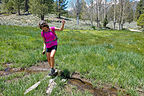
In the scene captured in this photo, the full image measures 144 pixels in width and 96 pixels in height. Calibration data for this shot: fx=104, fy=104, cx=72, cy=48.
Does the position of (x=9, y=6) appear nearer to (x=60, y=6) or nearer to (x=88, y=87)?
(x=60, y=6)

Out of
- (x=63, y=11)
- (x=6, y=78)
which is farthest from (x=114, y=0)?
(x=6, y=78)

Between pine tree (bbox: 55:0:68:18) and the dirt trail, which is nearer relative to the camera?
the dirt trail

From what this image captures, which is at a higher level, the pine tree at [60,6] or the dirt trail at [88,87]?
the pine tree at [60,6]

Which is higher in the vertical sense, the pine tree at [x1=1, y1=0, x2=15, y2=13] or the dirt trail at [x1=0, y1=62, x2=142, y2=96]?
the pine tree at [x1=1, y1=0, x2=15, y2=13]

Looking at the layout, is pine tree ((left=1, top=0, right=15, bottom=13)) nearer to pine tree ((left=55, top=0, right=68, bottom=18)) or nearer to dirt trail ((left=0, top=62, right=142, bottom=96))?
pine tree ((left=55, top=0, right=68, bottom=18))

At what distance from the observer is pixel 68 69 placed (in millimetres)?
3732

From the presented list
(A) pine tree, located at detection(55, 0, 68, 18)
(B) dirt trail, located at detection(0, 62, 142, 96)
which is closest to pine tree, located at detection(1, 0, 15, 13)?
(A) pine tree, located at detection(55, 0, 68, 18)

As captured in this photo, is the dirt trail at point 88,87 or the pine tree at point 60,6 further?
the pine tree at point 60,6

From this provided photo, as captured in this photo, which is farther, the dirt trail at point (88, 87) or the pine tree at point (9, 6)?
the pine tree at point (9, 6)

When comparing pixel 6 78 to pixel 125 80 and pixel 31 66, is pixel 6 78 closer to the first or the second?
pixel 31 66

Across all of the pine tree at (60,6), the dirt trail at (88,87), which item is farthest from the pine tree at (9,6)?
the dirt trail at (88,87)

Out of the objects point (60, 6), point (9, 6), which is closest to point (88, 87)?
point (60, 6)

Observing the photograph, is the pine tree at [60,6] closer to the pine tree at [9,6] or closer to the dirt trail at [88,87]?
the pine tree at [9,6]

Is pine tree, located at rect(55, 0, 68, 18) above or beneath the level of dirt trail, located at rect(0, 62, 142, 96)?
above
